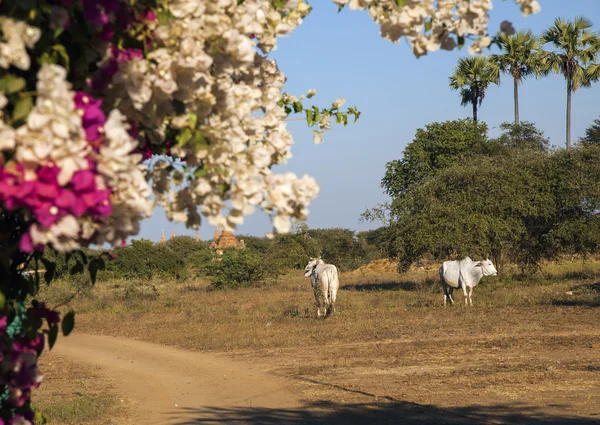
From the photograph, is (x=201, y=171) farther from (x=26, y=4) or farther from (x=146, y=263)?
(x=146, y=263)

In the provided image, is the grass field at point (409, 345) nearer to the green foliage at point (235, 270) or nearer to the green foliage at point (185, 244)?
the green foliage at point (235, 270)

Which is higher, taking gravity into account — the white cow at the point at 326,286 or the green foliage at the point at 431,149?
the green foliage at the point at 431,149

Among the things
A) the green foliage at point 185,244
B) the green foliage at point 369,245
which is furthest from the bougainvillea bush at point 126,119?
the green foliage at point 185,244

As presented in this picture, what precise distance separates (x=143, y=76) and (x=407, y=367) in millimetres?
10708

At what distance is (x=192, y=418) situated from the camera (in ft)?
31.0

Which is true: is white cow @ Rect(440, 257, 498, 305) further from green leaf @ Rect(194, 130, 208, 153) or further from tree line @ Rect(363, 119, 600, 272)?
green leaf @ Rect(194, 130, 208, 153)

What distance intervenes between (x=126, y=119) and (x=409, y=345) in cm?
1298

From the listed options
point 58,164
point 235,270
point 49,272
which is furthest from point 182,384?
point 235,270

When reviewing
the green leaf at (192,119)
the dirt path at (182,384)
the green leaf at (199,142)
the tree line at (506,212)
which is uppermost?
the tree line at (506,212)

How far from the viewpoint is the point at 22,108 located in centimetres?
216

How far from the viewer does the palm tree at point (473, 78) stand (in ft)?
150

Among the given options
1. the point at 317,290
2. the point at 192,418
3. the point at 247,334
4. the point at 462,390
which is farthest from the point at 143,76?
the point at 317,290

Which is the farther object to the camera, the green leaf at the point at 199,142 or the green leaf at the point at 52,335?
the green leaf at the point at 52,335

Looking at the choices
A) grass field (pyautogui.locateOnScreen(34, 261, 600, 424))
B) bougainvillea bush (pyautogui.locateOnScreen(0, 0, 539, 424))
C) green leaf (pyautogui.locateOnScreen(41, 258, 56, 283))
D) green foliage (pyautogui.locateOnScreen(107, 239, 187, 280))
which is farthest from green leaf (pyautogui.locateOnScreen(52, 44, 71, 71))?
green foliage (pyautogui.locateOnScreen(107, 239, 187, 280))
